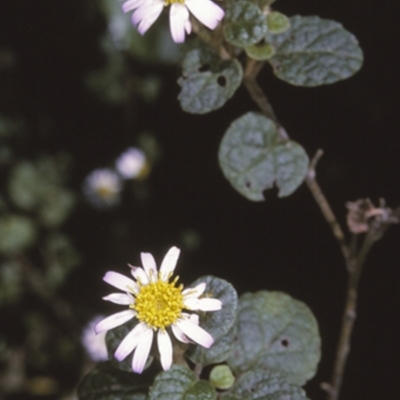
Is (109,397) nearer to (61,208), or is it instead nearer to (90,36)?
(61,208)

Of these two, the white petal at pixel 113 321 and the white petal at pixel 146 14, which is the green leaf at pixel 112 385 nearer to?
the white petal at pixel 113 321

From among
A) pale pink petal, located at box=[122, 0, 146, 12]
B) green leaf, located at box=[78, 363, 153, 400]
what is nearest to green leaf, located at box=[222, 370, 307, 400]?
green leaf, located at box=[78, 363, 153, 400]

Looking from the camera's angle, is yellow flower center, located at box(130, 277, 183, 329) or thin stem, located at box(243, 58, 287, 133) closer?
yellow flower center, located at box(130, 277, 183, 329)

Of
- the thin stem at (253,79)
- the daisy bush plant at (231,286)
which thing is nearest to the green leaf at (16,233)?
the daisy bush plant at (231,286)

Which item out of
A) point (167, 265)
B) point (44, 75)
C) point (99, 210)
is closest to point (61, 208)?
point (99, 210)

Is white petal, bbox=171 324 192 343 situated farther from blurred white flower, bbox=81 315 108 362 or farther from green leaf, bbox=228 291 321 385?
blurred white flower, bbox=81 315 108 362

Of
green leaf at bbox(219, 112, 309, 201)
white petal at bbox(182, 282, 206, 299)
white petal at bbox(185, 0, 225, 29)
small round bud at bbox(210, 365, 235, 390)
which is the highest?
white petal at bbox(185, 0, 225, 29)
